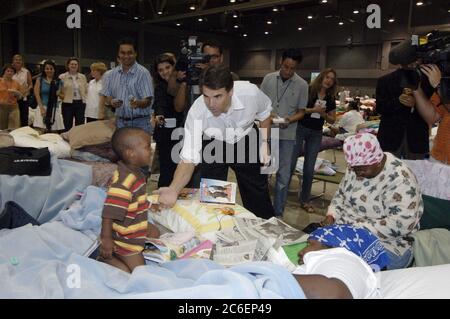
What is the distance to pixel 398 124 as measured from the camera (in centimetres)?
284

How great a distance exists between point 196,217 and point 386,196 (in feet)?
3.15

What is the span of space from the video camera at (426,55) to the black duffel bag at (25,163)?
221 cm

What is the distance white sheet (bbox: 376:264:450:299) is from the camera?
1301mm

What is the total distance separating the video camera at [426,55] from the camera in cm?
200

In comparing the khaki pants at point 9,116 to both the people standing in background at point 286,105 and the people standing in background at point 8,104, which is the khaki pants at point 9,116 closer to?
the people standing in background at point 8,104

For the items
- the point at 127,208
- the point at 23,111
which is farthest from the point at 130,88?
the point at 23,111

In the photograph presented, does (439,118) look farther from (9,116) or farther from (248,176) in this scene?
(9,116)

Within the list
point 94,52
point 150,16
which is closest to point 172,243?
point 150,16

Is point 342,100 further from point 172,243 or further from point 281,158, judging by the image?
point 172,243

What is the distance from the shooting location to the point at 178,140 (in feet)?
12.1

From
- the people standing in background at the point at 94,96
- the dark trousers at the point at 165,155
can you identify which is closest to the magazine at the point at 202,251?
the dark trousers at the point at 165,155

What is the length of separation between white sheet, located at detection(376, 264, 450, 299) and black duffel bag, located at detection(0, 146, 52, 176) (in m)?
1.90

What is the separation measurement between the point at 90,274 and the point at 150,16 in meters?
12.4

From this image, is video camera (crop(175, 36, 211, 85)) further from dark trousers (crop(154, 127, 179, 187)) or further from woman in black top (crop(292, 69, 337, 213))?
woman in black top (crop(292, 69, 337, 213))
